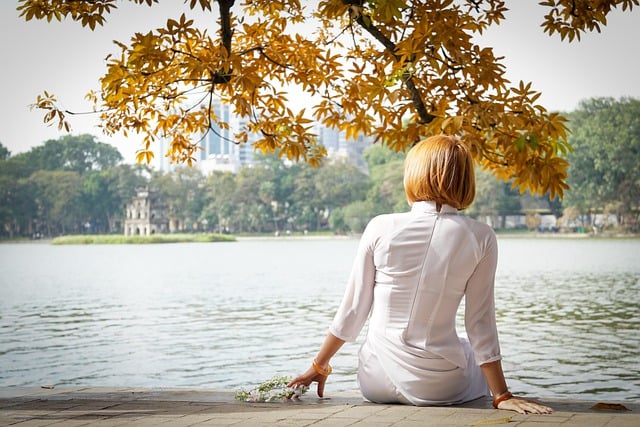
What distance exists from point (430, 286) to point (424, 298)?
0.04 meters

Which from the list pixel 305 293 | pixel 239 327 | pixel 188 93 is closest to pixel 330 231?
pixel 305 293

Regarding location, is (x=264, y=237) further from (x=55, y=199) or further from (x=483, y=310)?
(x=483, y=310)

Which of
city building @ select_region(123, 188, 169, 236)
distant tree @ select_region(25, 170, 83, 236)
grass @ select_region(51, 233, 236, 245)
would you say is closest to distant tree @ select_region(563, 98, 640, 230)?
grass @ select_region(51, 233, 236, 245)

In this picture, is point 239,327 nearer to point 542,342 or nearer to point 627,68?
point 542,342

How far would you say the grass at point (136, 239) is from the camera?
5166 cm

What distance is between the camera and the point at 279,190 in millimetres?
59531

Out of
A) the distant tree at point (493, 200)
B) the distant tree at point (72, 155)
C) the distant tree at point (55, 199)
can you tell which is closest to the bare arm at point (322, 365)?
the distant tree at point (493, 200)

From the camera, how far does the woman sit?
2875 mm

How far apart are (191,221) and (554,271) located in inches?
1574

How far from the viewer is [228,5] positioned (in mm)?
4449

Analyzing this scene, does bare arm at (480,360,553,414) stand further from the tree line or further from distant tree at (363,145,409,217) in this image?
distant tree at (363,145,409,217)

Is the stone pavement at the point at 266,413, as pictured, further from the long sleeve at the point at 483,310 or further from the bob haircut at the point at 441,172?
the bob haircut at the point at 441,172

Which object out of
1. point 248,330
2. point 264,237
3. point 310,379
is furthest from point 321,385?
point 264,237

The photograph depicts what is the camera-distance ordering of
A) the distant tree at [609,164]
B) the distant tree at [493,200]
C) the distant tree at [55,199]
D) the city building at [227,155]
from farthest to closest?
the city building at [227,155], the distant tree at [55,199], the distant tree at [493,200], the distant tree at [609,164]
